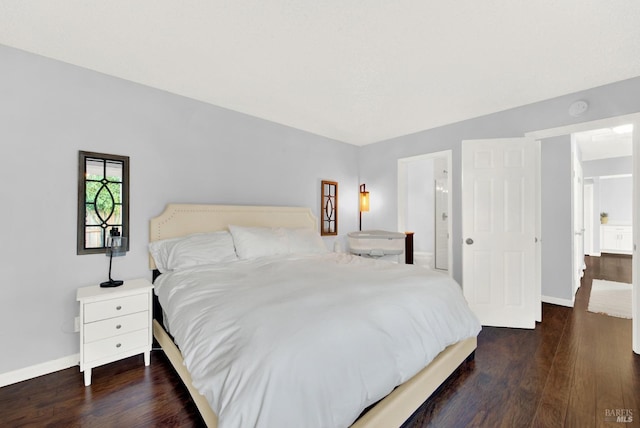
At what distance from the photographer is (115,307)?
2.12 m

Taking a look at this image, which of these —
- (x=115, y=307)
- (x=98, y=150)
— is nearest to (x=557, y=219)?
(x=115, y=307)

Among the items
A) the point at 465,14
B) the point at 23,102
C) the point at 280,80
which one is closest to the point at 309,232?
the point at 280,80

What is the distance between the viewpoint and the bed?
1.10 meters

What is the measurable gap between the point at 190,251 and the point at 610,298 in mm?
5552

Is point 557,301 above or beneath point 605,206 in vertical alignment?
beneath

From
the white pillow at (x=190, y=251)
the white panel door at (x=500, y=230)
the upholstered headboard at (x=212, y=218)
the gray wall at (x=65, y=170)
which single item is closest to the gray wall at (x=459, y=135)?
the white panel door at (x=500, y=230)

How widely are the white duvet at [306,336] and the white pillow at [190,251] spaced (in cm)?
33

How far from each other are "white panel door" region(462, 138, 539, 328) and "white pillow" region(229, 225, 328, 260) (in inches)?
71.7

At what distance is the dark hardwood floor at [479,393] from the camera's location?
1645mm

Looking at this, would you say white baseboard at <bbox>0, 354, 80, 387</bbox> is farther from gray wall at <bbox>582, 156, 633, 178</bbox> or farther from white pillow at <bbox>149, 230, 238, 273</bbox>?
gray wall at <bbox>582, 156, 633, 178</bbox>

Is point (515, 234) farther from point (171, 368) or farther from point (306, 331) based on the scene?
point (171, 368)

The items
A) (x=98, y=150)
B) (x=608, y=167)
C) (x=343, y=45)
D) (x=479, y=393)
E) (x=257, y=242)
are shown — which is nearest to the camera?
(x=479, y=393)

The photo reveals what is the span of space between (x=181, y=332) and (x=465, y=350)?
2.06 meters

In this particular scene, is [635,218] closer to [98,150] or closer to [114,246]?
[114,246]
